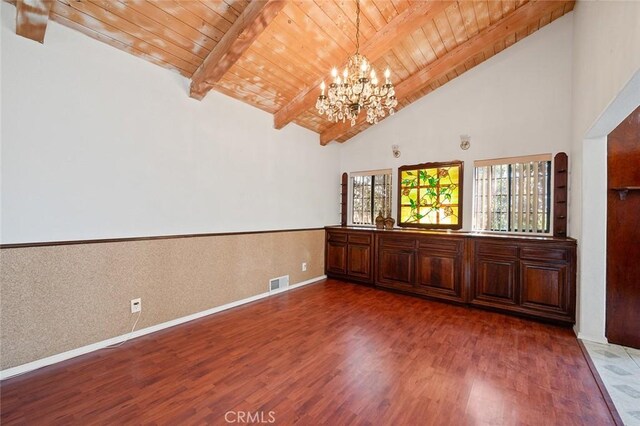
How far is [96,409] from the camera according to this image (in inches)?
71.2

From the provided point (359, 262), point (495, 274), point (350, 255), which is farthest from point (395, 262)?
point (495, 274)

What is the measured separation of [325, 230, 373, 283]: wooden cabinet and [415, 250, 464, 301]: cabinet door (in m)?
0.85

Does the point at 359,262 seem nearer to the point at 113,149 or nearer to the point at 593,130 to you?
the point at 593,130

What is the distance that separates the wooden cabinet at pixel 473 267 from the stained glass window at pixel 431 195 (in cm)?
52

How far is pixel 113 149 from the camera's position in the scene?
8.89ft

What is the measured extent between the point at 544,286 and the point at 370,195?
118 inches

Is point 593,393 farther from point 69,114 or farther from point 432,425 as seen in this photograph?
point 69,114

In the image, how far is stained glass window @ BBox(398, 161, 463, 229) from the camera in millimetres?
4414

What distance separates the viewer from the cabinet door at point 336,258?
5125mm

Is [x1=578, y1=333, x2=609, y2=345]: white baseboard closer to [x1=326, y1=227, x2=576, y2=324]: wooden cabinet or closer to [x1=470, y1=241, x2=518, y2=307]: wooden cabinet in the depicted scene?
[x1=326, y1=227, x2=576, y2=324]: wooden cabinet

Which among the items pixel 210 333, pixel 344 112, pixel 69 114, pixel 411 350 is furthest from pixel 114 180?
pixel 411 350

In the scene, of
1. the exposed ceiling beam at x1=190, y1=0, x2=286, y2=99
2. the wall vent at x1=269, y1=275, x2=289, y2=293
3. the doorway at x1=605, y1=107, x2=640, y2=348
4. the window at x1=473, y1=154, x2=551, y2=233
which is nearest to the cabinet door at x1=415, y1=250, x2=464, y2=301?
the window at x1=473, y1=154, x2=551, y2=233

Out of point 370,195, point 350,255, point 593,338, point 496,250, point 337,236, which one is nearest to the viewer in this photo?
point 593,338

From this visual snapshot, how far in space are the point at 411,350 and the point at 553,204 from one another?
9.12 feet
